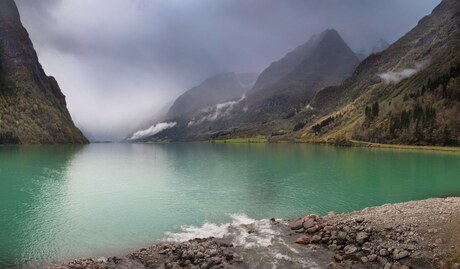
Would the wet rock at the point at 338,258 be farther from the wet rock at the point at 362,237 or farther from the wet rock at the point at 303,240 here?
the wet rock at the point at 303,240

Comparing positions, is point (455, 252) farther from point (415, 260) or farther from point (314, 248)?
point (314, 248)

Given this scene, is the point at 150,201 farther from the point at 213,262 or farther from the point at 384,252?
the point at 384,252

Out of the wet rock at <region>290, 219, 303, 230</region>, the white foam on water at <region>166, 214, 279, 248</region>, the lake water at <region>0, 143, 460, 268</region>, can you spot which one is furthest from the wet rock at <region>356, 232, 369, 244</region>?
the lake water at <region>0, 143, 460, 268</region>

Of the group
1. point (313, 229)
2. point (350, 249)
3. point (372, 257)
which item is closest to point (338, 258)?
point (350, 249)

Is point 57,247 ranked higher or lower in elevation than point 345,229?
lower

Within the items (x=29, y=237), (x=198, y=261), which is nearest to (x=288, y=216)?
(x=198, y=261)

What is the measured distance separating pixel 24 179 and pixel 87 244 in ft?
224

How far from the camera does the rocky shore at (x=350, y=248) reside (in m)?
29.5

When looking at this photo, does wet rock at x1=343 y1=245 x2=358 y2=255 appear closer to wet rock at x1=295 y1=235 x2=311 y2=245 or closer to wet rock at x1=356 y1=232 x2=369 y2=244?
wet rock at x1=356 y1=232 x2=369 y2=244

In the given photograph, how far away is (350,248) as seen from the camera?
32.9 m

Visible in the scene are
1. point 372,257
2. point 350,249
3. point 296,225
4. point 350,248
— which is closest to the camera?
point 372,257

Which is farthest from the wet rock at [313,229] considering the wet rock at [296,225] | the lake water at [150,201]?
the lake water at [150,201]

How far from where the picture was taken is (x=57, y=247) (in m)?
39.0

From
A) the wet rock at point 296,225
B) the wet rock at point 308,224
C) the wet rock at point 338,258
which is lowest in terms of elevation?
the wet rock at point 338,258
